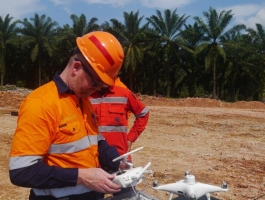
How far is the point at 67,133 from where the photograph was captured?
179 centimetres

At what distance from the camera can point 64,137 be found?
178cm

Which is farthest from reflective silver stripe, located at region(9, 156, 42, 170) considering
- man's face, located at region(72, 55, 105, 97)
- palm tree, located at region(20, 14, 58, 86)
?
palm tree, located at region(20, 14, 58, 86)

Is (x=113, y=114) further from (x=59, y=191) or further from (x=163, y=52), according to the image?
(x=163, y=52)

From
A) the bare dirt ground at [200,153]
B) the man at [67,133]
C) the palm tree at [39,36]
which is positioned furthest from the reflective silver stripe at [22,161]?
the palm tree at [39,36]

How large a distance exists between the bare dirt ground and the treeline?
70.6ft

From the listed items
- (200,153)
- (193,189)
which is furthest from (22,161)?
(200,153)

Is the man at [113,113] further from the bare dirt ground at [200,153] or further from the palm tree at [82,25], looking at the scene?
the palm tree at [82,25]

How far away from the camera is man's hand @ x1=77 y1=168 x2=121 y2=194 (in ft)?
5.67

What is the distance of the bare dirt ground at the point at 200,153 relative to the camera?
6.34m

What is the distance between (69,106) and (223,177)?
5.70 metres

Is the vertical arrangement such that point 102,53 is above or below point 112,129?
above

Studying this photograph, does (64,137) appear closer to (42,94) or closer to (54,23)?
(42,94)

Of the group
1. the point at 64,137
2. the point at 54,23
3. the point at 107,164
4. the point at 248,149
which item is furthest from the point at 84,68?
the point at 54,23

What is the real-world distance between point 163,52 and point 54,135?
37.1 metres
